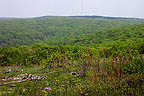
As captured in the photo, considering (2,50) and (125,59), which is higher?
(125,59)

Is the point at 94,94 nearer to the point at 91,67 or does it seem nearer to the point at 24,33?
the point at 91,67

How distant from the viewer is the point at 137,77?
18.1 feet

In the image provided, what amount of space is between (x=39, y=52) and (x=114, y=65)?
408 inches

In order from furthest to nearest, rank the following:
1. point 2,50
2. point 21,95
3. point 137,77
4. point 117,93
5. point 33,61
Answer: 1. point 2,50
2. point 33,61
3. point 137,77
4. point 21,95
5. point 117,93

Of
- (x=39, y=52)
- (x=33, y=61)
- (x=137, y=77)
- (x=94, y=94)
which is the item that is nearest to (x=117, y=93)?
(x=94, y=94)

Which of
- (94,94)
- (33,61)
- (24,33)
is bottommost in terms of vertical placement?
(24,33)

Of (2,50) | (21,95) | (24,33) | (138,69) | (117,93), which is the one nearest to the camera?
(117,93)

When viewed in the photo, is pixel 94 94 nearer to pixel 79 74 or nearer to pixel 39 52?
pixel 79 74

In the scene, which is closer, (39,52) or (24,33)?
(39,52)

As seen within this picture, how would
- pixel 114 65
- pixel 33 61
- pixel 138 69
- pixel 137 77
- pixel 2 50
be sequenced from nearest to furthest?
pixel 137 77
pixel 138 69
pixel 114 65
pixel 33 61
pixel 2 50

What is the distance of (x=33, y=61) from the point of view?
1483cm

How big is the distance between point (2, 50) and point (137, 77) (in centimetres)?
1375

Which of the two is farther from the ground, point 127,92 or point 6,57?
point 127,92

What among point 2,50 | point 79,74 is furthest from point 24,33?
point 79,74
